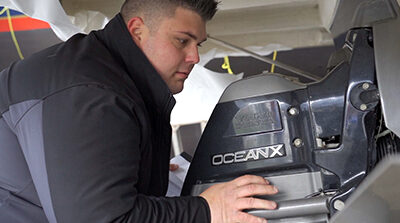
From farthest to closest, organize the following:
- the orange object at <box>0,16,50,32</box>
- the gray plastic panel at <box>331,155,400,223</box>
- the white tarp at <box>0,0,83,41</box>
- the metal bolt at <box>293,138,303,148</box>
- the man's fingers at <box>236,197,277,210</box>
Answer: the orange object at <box>0,16,50,32</box> → the white tarp at <box>0,0,83,41</box> → the metal bolt at <box>293,138,303,148</box> → the man's fingers at <box>236,197,277,210</box> → the gray plastic panel at <box>331,155,400,223</box>

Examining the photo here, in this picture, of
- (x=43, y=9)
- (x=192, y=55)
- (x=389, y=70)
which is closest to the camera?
(x=389, y=70)

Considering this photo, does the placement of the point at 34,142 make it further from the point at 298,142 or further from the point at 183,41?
the point at 298,142

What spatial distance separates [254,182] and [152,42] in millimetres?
442

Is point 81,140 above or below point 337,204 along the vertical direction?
above

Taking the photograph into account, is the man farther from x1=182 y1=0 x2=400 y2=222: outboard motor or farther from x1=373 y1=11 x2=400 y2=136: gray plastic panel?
x1=373 y1=11 x2=400 y2=136: gray plastic panel

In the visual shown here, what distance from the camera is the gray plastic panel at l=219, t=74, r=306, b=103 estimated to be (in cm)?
122

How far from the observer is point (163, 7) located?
123 cm

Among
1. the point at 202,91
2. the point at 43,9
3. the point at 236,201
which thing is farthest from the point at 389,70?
the point at 202,91

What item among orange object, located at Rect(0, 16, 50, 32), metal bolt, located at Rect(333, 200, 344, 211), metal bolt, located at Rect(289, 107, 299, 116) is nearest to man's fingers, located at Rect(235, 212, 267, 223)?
metal bolt, located at Rect(333, 200, 344, 211)

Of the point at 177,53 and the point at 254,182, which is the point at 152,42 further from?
the point at 254,182

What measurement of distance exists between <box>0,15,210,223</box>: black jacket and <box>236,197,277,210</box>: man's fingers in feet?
0.25

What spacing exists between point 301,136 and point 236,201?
26 cm

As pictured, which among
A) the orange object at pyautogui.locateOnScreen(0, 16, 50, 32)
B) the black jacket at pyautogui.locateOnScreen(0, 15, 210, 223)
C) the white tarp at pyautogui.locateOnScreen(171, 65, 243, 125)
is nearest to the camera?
the black jacket at pyautogui.locateOnScreen(0, 15, 210, 223)

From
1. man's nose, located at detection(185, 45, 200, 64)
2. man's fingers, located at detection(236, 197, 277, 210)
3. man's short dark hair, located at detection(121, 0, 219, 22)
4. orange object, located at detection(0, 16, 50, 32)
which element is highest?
man's short dark hair, located at detection(121, 0, 219, 22)
